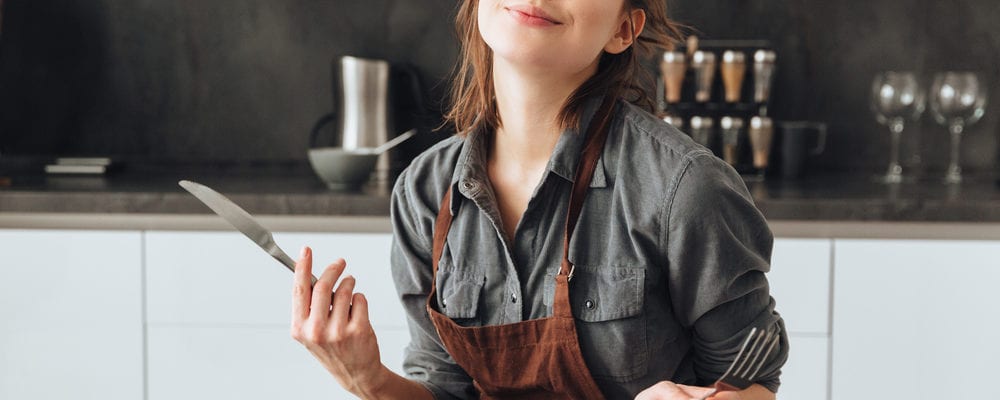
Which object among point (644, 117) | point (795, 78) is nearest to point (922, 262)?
point (795, 78)

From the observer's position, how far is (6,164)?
2148mm

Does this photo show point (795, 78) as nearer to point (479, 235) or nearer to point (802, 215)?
point (802, 215)

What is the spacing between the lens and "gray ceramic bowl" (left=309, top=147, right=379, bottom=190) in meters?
1.89

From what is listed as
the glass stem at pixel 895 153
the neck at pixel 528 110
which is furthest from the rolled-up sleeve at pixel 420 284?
the glass stem at pixel 895 153

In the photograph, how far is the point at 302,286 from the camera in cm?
86

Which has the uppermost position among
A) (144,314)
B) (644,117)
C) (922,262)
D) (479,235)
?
(644,117)

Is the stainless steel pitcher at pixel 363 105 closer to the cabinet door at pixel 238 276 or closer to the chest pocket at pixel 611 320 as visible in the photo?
the cabinet door at pixel 238 276

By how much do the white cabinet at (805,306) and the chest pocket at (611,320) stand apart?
0.76 meters

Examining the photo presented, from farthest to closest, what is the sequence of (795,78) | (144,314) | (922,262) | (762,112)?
1. (795,78)
2. (762,112)
3. (144,314)
4. (922,262)

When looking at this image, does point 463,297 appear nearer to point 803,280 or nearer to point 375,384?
point 375,384

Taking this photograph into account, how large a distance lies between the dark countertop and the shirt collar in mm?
700

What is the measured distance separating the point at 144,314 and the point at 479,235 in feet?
3.16

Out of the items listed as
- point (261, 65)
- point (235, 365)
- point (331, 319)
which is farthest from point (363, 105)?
point (331, 319)

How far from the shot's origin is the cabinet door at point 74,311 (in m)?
1.78
